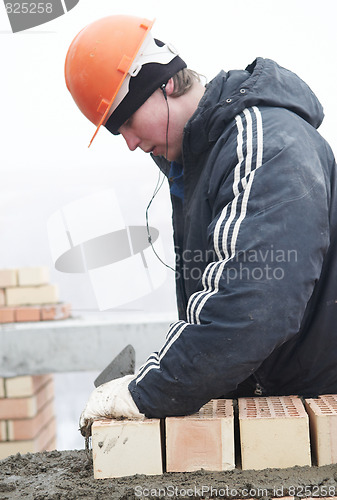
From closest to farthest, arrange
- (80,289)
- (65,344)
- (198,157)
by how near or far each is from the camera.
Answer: (198,157) → (65,344) → (80,289)

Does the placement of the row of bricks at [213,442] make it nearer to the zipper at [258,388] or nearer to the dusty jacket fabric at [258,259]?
the dusty jacket fabric at [258,259]

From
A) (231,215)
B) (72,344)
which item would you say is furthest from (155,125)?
(72,344)

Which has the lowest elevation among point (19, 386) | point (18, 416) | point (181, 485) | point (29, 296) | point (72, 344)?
point (18, 416)

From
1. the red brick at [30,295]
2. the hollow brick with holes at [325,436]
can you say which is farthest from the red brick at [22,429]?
the hollow brick with holes at [325,436]

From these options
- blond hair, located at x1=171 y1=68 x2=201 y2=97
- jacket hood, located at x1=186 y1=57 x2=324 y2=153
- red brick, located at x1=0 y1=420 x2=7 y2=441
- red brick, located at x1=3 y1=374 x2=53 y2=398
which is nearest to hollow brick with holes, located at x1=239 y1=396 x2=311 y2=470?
jacket hood, located at x1=186 y1=57 x2=324 y2=153

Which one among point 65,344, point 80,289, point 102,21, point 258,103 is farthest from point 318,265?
point 80,289

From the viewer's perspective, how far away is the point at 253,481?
59.2 inches

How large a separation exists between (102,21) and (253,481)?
167 centimetres

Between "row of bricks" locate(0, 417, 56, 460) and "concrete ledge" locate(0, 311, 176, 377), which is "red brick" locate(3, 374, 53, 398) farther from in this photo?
"row of bricks" locate(0, 417, 56, 460)

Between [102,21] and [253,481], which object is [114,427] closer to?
[253,481]

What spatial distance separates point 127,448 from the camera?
1.62 meters

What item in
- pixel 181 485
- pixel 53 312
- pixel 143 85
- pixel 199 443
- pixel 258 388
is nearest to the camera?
pixel 181 485

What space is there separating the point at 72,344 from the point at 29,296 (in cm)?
101

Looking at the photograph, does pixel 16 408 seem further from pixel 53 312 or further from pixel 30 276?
pixel 30 276
